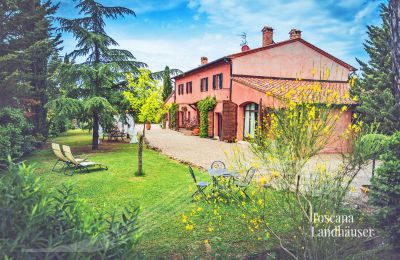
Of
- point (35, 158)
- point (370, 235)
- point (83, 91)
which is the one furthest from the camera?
point (83, 91)

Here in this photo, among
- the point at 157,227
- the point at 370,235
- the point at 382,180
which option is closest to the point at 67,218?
the point at 157,227

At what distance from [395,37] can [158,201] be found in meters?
6.09

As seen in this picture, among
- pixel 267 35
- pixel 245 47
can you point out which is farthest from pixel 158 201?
pixel 245 47

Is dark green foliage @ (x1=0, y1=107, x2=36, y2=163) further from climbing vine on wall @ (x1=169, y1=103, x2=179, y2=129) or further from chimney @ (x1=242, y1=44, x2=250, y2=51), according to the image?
climbing vine on wall @ (x1=169, y1=103, x2=179, y2=129)

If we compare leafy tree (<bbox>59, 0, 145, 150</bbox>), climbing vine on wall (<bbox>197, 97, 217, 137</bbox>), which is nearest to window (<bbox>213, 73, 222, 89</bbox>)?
climbing vine on wall (<bbox>197, 97, 217, 137</bbox>)

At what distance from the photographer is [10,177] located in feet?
7.11

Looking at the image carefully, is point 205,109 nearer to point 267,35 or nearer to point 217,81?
point 217,81

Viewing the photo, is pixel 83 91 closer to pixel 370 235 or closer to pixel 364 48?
pixel 370 235

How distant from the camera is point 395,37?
4141mm

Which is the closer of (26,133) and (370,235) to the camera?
(370,235)

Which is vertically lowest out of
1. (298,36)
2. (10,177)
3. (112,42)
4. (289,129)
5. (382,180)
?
(382,180)

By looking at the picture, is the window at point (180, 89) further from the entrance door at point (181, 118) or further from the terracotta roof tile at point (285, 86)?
the terracotta roof tile at point (285, 86)

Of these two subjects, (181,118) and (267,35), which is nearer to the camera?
(267,35)

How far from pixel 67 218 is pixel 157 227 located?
357 centimetres
